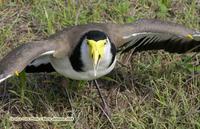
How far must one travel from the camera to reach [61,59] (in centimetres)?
372

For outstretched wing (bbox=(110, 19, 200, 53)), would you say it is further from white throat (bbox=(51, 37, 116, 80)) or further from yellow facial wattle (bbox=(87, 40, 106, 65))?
yellow facial wattle (bbox=(87, 40, 106, 65))

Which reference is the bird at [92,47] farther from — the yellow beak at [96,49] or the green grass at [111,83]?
the green grass at [111,83]

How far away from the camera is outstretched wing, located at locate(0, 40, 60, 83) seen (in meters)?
3.42

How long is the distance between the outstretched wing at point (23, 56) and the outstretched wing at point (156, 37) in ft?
1.54

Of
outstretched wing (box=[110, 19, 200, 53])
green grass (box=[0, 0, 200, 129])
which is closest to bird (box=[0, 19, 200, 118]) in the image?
outstretched wing (box=[110, 19, 200, 53])

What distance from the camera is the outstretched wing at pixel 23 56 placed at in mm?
3416

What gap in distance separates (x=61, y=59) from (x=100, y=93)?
1.56 ft

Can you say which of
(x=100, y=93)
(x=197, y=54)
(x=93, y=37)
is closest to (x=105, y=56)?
(x=93, y=37)

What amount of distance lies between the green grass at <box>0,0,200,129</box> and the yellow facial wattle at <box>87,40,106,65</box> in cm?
57

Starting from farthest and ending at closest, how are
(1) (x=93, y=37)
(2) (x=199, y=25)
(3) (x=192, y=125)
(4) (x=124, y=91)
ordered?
(2) (x=199, y=25) < (4) (x=124, y=91) < (3) (x=192, y=125) < (1) (x=93, y=37)

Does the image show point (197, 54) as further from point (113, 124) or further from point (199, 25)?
point (113, 124)

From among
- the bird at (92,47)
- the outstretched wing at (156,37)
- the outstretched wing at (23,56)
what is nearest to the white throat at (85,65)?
the bird at (92,47)

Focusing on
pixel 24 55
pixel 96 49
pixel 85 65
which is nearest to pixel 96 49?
pixel 96 49

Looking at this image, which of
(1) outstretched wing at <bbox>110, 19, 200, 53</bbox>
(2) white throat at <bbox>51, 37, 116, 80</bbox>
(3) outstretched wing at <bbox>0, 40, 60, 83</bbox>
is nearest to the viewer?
(3) outstretched wing at <bbox>0, 40, 60, 83</bbox>
